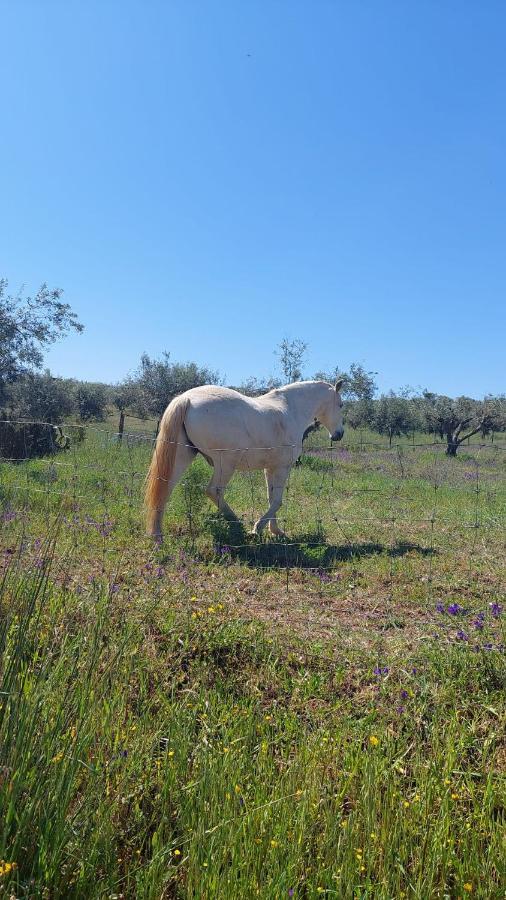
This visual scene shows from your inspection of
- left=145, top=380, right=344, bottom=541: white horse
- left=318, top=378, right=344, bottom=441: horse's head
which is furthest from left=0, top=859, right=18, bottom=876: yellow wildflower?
left=318, top=378, right=344, bottom=441: horse's head

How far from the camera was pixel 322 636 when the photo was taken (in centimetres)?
384

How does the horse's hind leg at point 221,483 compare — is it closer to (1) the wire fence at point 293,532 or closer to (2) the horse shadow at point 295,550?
(1) the wire fence at point 293,532

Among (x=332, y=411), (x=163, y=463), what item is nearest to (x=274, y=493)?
(x=163, y=463)

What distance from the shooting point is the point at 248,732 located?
269 cm

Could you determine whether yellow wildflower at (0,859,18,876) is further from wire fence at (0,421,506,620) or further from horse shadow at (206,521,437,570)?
horse shadow at (206,521,437,570)

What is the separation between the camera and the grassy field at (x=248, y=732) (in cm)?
182

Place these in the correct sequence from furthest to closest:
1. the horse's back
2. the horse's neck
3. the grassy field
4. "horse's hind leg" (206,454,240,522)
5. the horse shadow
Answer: the horse's neck → "horse's hind leg" (206,454,240,522) → the horse's back → the horse shadow → the grassy field

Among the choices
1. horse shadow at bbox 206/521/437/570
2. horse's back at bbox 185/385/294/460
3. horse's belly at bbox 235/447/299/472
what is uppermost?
horse's back at bbox 185/385/294/460

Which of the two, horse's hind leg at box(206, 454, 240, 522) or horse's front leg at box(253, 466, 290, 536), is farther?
horse's front leg at box(253, 466, 290, 536)

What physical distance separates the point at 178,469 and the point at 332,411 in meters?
3.14

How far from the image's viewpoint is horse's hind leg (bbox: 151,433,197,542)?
6.07 metres

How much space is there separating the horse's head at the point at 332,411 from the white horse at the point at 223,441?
2.59 ft

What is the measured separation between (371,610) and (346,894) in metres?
2.71

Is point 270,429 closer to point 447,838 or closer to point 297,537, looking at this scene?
point 297,537
